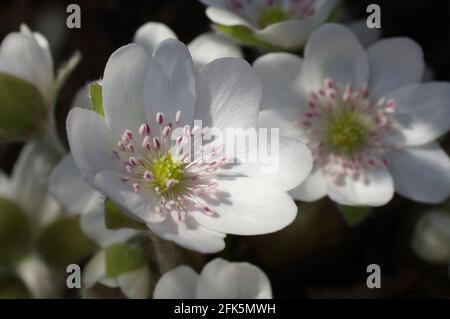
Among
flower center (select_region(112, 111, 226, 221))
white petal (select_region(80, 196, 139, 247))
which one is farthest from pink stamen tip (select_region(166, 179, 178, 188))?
white petal (select_region(80, 196, 139, 247))

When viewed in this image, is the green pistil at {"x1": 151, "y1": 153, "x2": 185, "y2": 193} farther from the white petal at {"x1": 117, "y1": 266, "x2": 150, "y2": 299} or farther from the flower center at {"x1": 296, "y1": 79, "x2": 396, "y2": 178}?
the flower center at {"x1": 296, "y1": 79, "x2": 396, "y2": 178}

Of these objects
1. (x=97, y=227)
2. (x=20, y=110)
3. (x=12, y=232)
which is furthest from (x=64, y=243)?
(x=20, y=110)

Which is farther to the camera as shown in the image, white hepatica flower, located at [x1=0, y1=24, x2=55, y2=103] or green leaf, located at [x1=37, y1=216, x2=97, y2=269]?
green leaf, located at [x1=37, y1=216, x2=97, y2=269]

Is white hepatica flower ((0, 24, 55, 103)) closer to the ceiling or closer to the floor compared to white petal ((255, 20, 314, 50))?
closer to the floor

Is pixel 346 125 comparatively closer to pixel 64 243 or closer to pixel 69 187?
pixel 69 187

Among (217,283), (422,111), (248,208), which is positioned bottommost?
(217,283)

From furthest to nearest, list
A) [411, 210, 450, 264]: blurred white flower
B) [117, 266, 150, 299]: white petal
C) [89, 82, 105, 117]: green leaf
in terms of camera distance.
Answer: [411, 210, 450, 264]: blurred white flower, [117, 266, 150, 299]: white petal, [89, 82, 105, 117]: green leaf

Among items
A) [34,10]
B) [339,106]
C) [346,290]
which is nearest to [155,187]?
[339,106]
